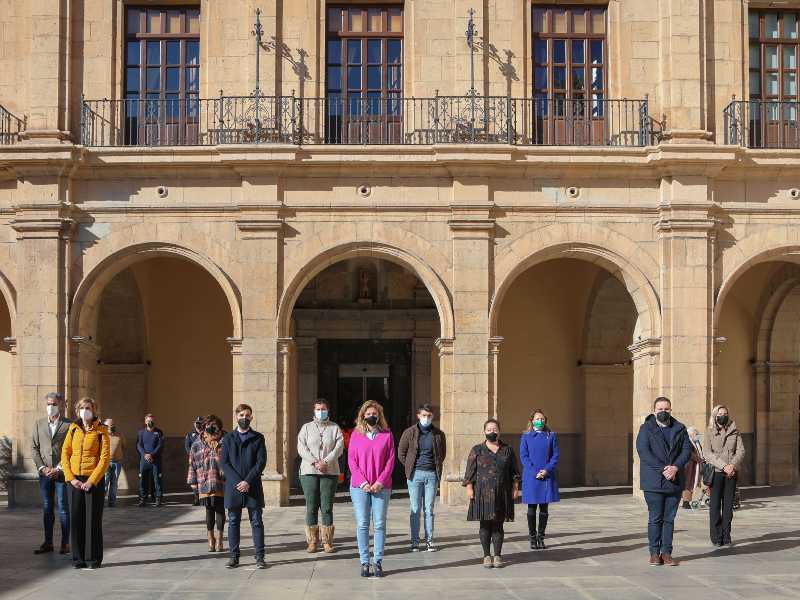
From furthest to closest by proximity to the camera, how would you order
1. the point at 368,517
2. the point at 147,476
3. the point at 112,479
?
the point at 147,476 → the point at 112,479 → the point at 368,517

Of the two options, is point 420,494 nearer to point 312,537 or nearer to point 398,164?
point 312,537

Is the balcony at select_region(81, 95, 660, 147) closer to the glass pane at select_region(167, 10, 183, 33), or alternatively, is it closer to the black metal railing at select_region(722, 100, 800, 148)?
the glass pane at select_region(167, 10, 183, 33)

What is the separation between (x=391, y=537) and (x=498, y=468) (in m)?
3.17

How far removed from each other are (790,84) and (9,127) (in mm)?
12578

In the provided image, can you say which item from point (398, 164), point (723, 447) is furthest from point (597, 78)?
point (723, 447)

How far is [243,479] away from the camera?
13344 millimetres

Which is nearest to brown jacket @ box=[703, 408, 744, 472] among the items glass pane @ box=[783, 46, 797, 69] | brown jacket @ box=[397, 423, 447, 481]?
brown jacket @ box=[397, 423, 447, 481]

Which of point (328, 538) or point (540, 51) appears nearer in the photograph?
point (328, 538)

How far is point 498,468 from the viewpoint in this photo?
13273 millimetres

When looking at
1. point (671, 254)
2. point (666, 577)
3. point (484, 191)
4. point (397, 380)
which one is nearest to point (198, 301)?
point (397, 380)

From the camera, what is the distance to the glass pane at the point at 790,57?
22.1 meters

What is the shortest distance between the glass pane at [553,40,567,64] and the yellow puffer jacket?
37.0 ft

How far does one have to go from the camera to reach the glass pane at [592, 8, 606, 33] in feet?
71.8

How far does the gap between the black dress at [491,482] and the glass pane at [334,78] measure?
Answer: 968cm
